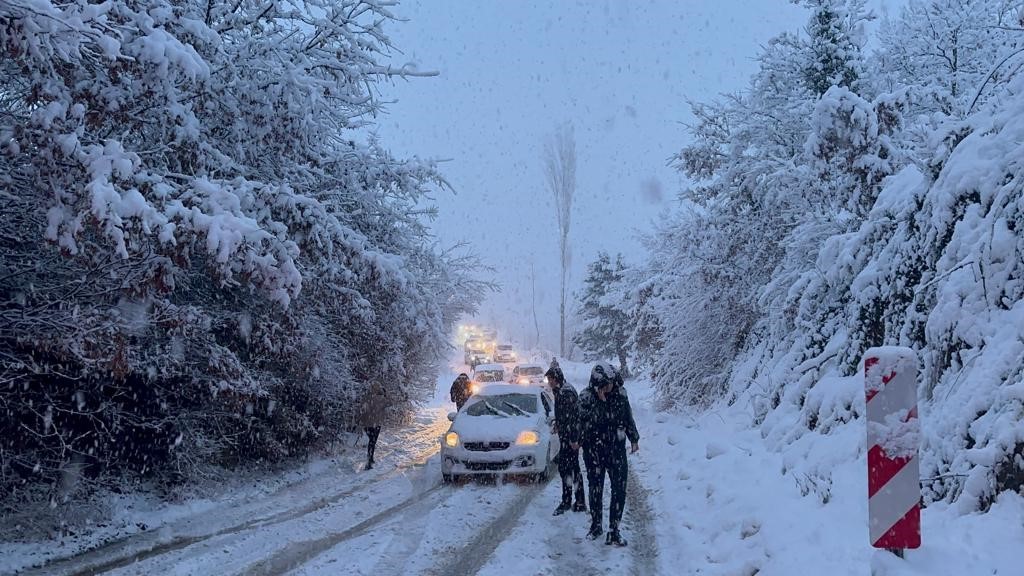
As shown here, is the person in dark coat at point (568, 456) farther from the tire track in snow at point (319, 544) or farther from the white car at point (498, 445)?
the white car at point (498, 445)

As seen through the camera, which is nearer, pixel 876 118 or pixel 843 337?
pixel 843 337

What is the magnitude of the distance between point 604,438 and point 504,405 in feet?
17.9

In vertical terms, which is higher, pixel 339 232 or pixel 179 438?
pixel 339 232

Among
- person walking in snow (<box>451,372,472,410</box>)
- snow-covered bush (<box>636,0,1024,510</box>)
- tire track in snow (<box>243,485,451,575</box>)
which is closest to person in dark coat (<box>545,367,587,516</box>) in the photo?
tire track in snow (<box>243,485,451,575</box>)

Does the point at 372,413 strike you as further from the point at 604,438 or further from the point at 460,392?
the point at 604,438

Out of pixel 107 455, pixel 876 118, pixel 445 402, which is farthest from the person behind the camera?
pixel 445 402

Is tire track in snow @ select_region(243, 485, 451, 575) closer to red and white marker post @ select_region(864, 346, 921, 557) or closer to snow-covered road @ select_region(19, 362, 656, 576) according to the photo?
snow-covered road @ select_region(19, 362, 656, 576)

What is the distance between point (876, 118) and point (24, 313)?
1058cm

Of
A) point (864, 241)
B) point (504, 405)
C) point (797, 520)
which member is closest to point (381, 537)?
point (797, 520)

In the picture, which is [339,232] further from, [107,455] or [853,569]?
[853,569]

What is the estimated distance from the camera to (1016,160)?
19.3 ft

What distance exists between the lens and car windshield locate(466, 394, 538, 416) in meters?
12.4

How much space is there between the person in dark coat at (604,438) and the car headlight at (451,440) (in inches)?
154

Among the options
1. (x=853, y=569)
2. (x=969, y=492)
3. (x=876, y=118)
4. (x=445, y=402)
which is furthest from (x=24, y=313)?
(x=445, y=402)
